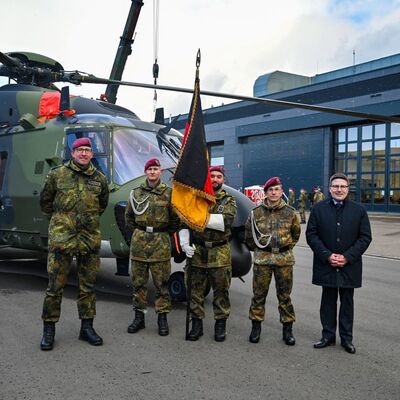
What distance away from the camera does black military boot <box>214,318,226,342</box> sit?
421cm

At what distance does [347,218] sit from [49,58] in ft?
20.0

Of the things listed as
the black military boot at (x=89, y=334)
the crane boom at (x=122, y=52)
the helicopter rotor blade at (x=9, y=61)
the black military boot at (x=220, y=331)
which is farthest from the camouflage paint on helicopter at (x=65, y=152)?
the crane boom at (x=122, y=52)

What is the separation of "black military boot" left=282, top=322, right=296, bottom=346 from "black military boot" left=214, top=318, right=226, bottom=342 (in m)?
0.55

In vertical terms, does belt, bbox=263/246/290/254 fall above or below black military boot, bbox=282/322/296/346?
above

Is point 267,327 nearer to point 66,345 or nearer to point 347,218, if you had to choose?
point 347,218

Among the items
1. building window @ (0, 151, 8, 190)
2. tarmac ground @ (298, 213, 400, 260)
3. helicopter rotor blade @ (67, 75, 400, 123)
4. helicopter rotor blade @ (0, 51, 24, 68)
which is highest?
helicopter rotor blade @ (0, 51, 24, 68)

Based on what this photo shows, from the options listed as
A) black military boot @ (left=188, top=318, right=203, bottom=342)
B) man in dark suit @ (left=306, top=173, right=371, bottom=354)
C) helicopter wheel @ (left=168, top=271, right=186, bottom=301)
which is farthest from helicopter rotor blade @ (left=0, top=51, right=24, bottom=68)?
man in dark suit @ (left=306, top=173, right=371, bottom=354)

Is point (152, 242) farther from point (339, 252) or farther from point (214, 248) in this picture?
point (339, 252)

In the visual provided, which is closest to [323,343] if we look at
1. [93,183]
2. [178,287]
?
[178,287]

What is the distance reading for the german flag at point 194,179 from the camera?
13.8ft

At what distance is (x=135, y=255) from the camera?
4.41 meters

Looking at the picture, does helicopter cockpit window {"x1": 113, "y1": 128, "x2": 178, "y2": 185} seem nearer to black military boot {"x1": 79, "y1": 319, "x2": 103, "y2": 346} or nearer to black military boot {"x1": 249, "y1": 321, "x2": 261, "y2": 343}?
black military boot {"x1": 79, "y1": 319, "x2": 103, "y2": 346}

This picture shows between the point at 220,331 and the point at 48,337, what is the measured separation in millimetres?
1520

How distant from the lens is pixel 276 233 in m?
4.21
